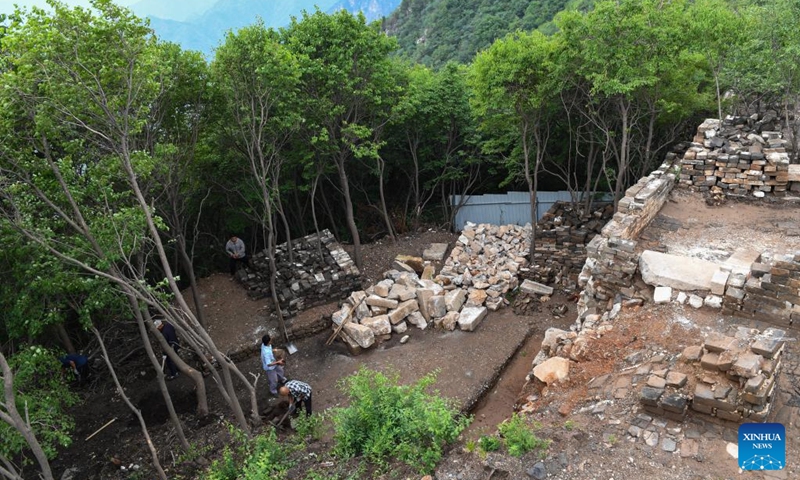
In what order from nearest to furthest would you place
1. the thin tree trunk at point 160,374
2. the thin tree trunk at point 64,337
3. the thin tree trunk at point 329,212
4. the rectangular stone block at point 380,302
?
the thin tree trunk at point 160,374 < the thin tree trunk at point 64,337 < the rectangular stone block at point 380,302 < the thin tree trunk at point 329,212

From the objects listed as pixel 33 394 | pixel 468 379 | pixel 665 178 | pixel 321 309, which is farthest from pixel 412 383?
pixel 665 178

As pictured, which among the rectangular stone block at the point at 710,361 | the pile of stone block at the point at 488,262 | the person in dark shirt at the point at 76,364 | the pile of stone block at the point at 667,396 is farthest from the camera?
the pile of stone block at the point at 488,262

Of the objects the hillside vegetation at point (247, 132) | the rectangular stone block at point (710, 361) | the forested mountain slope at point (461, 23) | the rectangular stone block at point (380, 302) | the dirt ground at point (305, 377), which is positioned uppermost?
the forested mountain slope at point (461, 23)

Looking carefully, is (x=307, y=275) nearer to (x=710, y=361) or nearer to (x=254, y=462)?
(x=254, y=462)

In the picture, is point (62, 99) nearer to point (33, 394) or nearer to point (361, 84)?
point (33, 394)

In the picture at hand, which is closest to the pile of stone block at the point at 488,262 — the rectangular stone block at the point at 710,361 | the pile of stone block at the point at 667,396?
the pile of stone block at the point at 667,396

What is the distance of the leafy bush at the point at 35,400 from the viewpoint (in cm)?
690

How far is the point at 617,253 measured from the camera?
366 inches

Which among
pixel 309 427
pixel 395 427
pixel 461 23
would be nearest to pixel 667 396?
pixel 395 427

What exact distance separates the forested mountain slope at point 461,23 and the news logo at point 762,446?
3269 centimetres

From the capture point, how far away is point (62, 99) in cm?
727

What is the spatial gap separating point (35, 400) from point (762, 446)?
9.59 m

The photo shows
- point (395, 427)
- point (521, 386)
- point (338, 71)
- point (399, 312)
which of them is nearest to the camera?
point (395, 427)

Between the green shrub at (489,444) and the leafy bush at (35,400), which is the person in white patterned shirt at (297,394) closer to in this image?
the leafy bush at (35,400)
